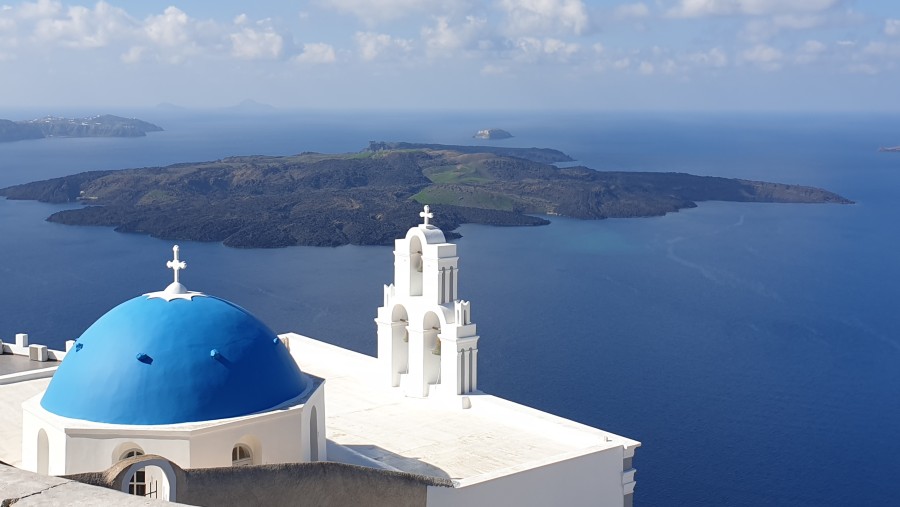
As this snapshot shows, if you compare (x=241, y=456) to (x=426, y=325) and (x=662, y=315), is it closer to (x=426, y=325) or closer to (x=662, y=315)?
(x=426, y=325)

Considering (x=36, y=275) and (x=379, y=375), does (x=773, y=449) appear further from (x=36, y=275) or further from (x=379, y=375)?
(x=36, y=275)

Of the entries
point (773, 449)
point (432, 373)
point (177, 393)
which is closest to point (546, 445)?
point (432, 373)

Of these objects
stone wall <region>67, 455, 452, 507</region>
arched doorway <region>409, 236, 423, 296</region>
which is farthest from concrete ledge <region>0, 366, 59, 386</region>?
stone wall <region>67, 455, 452, 507</region>

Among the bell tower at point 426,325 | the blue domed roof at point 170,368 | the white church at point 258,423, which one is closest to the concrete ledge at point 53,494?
the white church at point 258,423

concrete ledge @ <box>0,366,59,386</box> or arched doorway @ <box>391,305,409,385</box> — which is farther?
arched doorway @ <box>391,305,409,385</box>

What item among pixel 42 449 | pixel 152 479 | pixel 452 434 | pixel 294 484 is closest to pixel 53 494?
pixel 152 479

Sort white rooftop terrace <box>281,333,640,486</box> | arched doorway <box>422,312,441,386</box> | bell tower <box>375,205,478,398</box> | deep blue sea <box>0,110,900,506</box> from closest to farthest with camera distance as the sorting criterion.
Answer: white rooftop terrace <box>281,333,640,486</box>, bell tower <box>375,205,478,398</box>, arched doorway <box>422,312,441,386</box>, deep blue sea <box>0,110,900,506</box>

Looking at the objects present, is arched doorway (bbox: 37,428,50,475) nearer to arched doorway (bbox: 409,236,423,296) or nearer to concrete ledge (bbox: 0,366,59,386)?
concrete ledge (bbox: 0,366,59,386)
